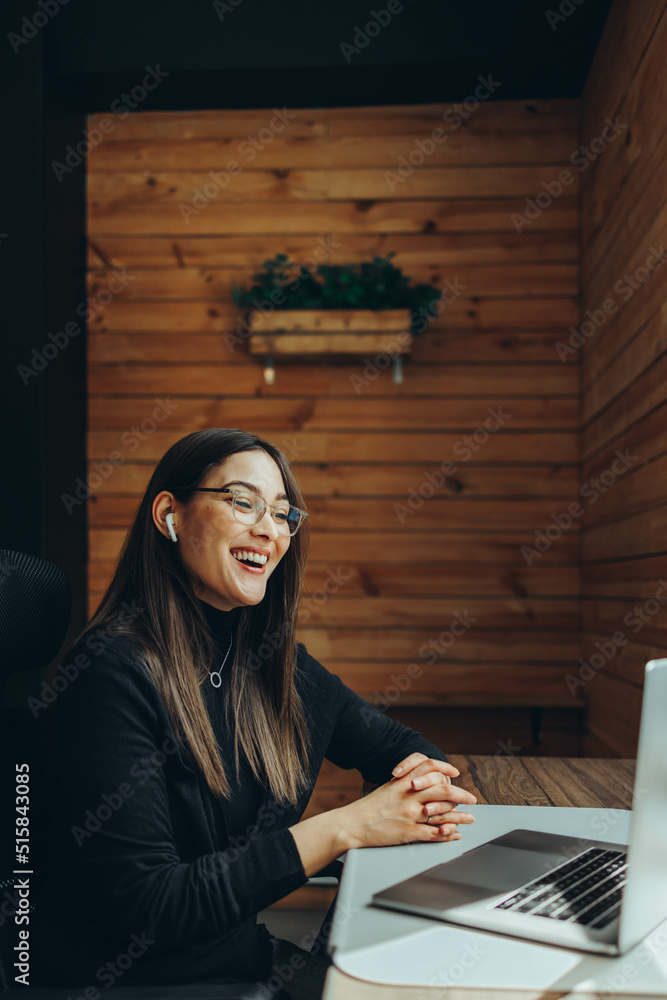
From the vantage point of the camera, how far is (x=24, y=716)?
1.23 meters

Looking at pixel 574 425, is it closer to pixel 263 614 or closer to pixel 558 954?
pixel 263 614

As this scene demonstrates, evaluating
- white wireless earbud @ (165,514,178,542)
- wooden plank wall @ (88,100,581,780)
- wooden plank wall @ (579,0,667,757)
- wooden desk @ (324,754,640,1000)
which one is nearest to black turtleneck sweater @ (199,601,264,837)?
white wireless earbud @ (165,514,178,542)

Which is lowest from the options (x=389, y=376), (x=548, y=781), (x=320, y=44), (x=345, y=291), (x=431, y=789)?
(x=548, y=781)

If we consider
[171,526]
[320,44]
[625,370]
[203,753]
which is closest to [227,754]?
[203,753]

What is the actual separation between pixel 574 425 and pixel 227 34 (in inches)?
74.2

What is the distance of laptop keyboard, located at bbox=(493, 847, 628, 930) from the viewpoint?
0.87 metres

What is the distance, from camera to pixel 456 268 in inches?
123

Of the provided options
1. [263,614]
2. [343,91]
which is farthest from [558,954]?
[343,91]

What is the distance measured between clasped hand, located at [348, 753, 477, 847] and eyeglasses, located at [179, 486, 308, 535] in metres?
0.49

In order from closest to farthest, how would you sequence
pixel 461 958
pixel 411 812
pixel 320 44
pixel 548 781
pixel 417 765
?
pixel 461 958, pixel 411 812, pixel 417 765, pixel 548 781, pixel 320 44

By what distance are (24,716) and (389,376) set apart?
7.08 feet

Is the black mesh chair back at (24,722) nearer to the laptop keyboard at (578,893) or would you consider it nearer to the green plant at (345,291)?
the laptop keyboard at (578,893)

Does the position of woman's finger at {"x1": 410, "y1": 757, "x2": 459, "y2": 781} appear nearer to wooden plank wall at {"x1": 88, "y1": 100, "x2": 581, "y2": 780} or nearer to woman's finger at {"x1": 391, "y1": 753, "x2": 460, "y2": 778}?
woman's finger at {"x1": 391, "y1": 753, "x2": 460, "y2": 778}

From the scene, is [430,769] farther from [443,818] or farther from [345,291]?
[345,291]
